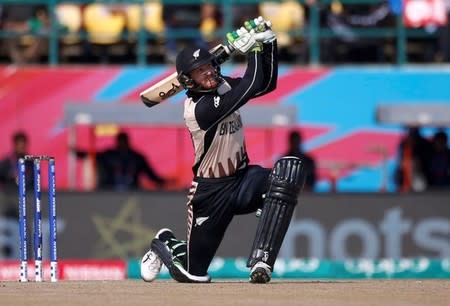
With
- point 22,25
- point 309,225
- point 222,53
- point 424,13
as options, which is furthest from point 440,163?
point 222,53

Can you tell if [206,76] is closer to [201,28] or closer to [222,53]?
[222,53]

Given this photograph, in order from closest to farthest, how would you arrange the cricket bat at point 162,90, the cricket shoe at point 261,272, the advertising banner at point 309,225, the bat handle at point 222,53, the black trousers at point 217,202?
the cricket shoe at point 261,272 → the bat handle at point 222,53 → the black trousers at point 217,202 → the cricket bat at point 162,90 → the advertising banner at point 309,225

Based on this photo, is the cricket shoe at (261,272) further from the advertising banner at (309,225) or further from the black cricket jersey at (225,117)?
the advertising banner at (309,225)

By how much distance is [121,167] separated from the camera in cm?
1808

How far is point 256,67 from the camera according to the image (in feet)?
33.0

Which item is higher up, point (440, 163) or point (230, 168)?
point (230, 168)

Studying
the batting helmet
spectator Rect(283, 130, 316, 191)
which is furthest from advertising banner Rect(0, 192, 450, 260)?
the batting helmet

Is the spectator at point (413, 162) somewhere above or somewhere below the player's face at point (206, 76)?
below

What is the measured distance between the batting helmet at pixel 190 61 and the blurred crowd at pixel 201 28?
906cm

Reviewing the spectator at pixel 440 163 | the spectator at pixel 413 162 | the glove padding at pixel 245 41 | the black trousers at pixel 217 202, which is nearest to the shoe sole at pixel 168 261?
the black trousers at pixel 217 202

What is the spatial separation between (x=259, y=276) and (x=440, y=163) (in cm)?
850

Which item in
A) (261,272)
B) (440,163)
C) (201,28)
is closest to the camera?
(261,272)

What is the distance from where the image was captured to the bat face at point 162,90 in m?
10.6

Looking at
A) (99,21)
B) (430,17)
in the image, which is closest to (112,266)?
(99,21)
